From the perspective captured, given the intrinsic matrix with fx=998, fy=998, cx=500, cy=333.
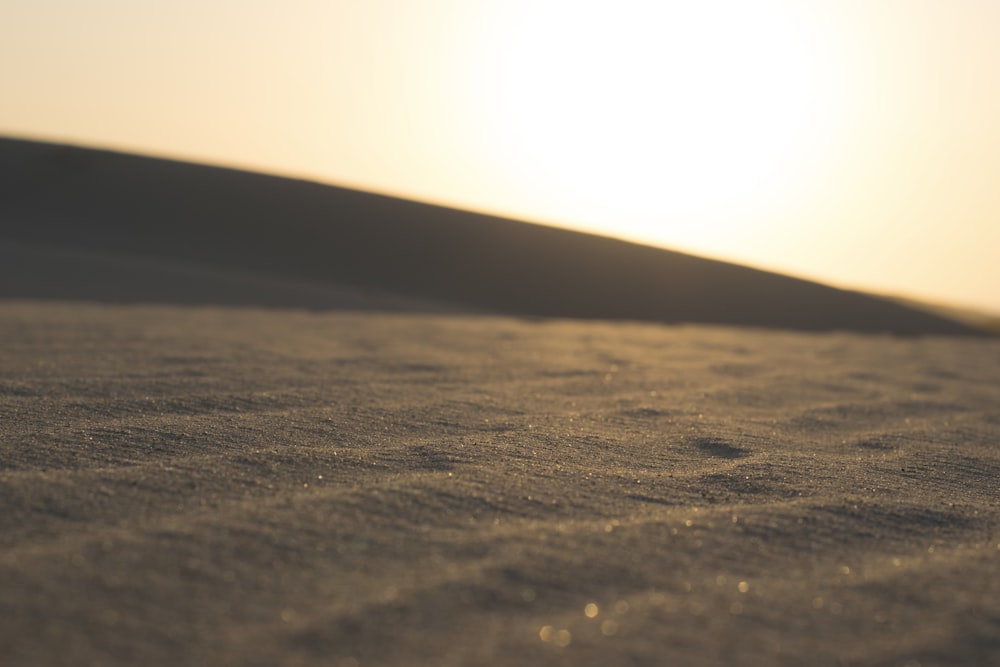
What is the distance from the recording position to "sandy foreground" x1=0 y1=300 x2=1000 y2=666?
1.25 metres

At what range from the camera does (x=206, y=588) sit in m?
1.36

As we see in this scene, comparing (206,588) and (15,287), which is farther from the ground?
(206,588)

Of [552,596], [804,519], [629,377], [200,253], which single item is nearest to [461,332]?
[629,377]

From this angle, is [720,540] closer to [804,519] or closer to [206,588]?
[804,519]

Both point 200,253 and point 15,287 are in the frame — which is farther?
point 200,253

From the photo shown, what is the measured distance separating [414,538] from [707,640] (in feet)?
1.71

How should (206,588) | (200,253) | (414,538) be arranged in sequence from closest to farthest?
(206,588) < (414,538) < (200,253)

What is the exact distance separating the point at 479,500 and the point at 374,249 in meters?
10.6

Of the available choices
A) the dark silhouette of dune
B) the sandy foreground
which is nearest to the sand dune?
the sandy foreground

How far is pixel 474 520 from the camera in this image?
5.60ft

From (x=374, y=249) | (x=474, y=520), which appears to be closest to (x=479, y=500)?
(x=474, y=520)

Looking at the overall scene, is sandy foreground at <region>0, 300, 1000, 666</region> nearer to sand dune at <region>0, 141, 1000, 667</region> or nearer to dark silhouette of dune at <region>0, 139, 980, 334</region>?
sand dune at <region>0, 141, 1000, 667</region>

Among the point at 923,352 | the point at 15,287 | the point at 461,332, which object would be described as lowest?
the point at 15,287

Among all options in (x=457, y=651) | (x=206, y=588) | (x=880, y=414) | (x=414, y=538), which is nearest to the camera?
(x=457, y=651)
